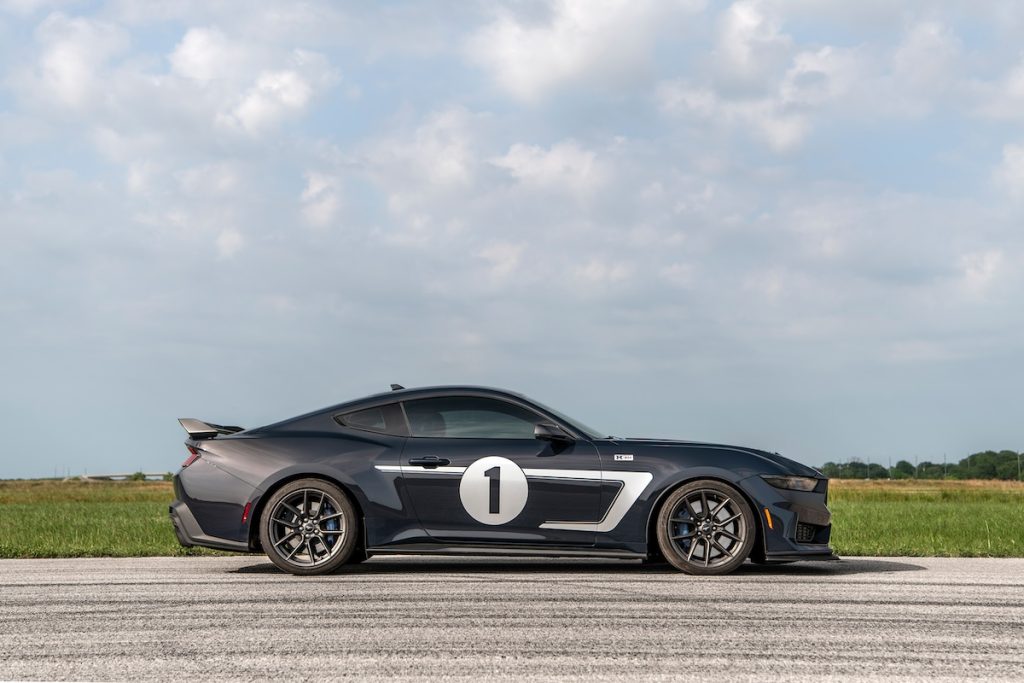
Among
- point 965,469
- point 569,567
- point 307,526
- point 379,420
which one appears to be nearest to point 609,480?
point 569,567

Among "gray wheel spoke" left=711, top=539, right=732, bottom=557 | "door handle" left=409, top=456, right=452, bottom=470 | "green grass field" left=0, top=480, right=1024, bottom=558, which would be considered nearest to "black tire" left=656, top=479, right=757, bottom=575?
"gray wheel spoke" left=711, top=539, right=732, bottom=557

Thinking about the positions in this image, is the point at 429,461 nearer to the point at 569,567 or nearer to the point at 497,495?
the point at 497,495

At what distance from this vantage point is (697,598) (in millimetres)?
7215

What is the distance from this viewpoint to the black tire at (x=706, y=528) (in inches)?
335

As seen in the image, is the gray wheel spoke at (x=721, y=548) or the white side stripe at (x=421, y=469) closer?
the gray wheel spoke at (x=721, y=548)

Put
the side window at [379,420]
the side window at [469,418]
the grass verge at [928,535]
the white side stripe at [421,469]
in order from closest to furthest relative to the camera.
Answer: the white side stripe at [421,469] → the side window at [469,418] → the side window at [379,420] → the grass verge at [928,535]

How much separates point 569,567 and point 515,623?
317 centimetres

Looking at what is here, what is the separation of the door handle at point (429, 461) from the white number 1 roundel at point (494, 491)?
20 cm

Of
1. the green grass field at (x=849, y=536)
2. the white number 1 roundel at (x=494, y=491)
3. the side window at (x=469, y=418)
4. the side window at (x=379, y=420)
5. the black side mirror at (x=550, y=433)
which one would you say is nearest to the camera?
the black side mirror at (x=550, y=433)

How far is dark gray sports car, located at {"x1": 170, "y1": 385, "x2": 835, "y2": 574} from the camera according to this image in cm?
856

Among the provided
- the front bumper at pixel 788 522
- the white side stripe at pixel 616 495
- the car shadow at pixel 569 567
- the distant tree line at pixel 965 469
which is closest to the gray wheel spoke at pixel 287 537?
the car shadow at pixel 569 567

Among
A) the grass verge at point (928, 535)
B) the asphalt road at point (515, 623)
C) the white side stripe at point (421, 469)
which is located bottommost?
the asphalt road at point (515, 623)

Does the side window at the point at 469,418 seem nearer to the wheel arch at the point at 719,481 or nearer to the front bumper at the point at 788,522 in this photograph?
the wheel arch at the point at 719,481

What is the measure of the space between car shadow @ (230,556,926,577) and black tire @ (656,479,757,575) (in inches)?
8.6
